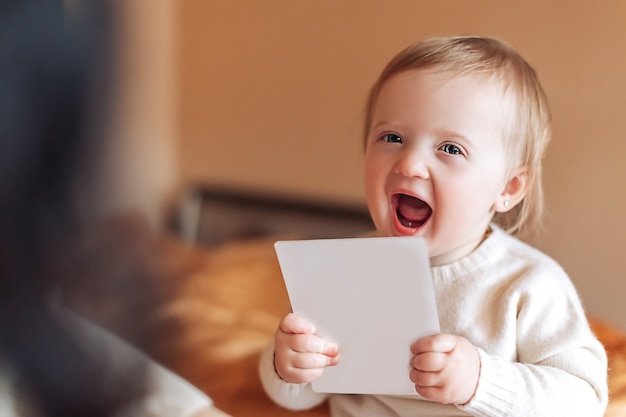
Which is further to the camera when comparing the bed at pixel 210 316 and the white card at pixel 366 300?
the bed at pixel 210 316

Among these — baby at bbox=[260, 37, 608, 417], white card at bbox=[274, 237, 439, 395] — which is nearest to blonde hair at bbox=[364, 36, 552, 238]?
baby at bbox=[260, 37, 608, 417]

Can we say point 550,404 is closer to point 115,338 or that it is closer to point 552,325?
point 552,325

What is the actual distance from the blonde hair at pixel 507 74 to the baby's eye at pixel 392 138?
0.05 metres

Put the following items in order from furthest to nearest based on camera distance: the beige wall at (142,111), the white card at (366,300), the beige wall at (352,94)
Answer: the beige wall at (142,111), the beige wall at (352,94), the white card at (366,300)

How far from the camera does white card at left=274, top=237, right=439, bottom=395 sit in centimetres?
39

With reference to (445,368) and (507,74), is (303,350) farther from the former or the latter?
(507,74)

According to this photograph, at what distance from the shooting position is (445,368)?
16.2 inches

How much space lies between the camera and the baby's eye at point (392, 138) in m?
0.46

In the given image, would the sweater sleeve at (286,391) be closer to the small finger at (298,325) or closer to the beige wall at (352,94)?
the small finger at (298,325)

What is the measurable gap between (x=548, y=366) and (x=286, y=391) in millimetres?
211

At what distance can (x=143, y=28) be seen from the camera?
2.30ft

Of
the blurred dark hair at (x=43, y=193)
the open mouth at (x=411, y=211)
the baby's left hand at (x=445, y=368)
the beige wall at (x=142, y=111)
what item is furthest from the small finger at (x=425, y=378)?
the beige wall at (x=142, y=111)

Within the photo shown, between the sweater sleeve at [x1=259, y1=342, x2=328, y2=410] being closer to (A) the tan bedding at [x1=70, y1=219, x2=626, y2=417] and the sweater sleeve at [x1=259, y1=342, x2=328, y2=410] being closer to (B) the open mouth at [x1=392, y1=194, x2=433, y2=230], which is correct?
(A) the tan bedding at [x1=70, y1=219, x2=626, y2=417]

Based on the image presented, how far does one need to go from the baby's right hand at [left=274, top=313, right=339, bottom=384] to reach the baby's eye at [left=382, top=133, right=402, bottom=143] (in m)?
0.15
